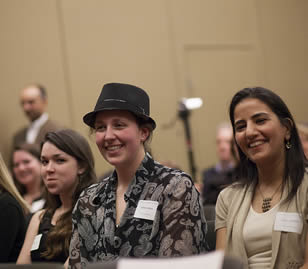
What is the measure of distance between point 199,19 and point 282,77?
169 cm

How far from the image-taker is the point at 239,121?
2854 mm

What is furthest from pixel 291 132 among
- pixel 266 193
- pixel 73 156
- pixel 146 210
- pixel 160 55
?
pixel 160 55

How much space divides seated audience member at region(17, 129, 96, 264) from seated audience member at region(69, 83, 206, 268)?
0.43 m

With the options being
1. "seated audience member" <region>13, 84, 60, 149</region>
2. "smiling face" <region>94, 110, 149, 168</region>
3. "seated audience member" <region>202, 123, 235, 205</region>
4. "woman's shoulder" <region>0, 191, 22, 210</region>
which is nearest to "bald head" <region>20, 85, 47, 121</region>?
"seated audience member" <region>13, 84, 60, 149</region>

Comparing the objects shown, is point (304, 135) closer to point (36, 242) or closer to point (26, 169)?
point (36, 242)

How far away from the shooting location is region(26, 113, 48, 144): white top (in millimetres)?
6461

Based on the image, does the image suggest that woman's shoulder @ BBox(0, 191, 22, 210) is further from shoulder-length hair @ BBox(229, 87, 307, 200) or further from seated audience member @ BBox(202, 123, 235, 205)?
seated audience member @ BBox(202, 123, 235, 205)

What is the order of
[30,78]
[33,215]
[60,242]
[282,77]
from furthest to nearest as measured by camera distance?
[282,77], [30,78], [33,215], [60,242]

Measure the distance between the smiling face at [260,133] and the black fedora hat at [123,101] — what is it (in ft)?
1.42

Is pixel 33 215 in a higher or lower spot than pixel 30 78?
lower

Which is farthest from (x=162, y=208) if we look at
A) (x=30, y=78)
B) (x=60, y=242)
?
(x=30, y=78)

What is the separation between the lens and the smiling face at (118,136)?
8.84ft

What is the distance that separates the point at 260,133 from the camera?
276 cm

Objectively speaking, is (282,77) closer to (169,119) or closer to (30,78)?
(169,119)
